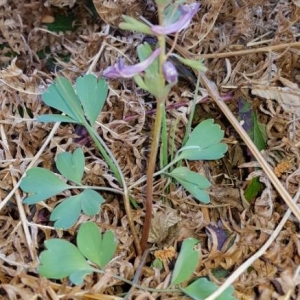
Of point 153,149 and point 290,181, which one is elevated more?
point 153,149

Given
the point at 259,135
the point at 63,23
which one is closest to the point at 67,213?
the point at 259,135

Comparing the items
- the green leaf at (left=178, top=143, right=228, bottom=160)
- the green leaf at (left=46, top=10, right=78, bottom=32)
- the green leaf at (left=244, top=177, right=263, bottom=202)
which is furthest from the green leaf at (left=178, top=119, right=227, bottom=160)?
the green leaf at (left=46, top=10, right=78, bottom=32)

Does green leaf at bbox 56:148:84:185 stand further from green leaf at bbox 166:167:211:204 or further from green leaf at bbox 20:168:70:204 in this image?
green leaf at bbox 166:167:211:204

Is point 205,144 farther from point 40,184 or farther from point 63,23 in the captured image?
point 63,23

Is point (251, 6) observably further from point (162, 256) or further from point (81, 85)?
point (162, 256)

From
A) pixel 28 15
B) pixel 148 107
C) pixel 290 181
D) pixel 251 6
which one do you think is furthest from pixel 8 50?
pixel 290 181

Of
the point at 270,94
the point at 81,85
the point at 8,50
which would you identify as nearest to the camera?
the point at 81,85

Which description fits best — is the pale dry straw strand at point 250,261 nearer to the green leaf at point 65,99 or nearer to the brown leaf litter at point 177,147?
the brown leaf litter at point 177,147
